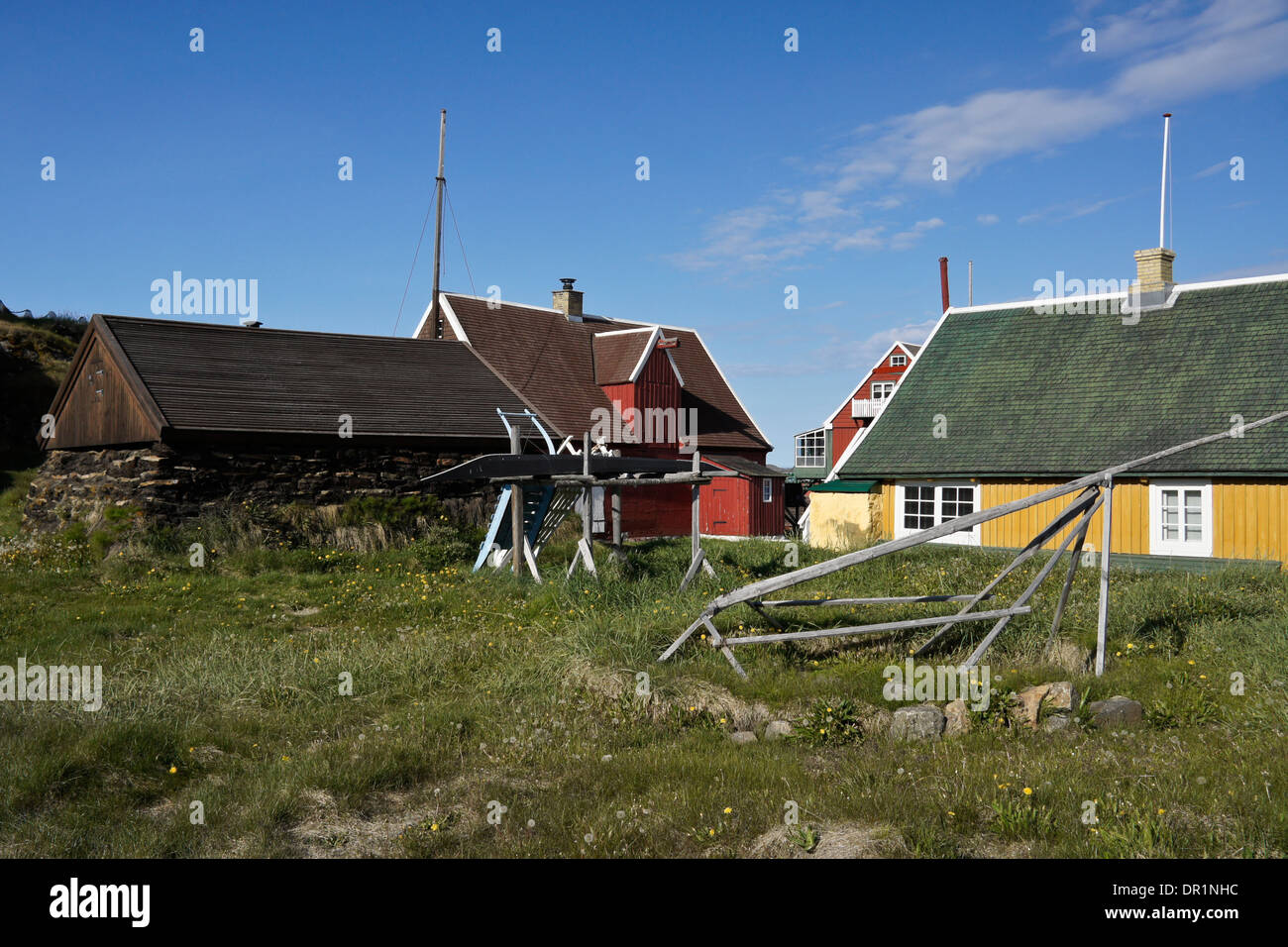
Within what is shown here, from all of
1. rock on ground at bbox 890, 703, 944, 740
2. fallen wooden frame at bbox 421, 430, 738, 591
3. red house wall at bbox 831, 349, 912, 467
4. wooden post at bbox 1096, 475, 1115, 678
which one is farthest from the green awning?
red house wall at bbox 831, 349, 912, 467

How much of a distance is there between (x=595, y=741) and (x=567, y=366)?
24327mm

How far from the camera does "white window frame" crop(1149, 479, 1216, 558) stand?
18.2m

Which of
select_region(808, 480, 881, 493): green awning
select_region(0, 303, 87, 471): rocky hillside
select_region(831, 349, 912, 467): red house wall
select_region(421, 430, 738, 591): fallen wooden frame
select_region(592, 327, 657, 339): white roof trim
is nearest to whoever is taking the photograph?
select_region(421, 430, 738, 591): fallen wooden frame

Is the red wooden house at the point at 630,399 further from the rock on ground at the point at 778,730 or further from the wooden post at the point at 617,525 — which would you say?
the rock on ground at the point at 778,730

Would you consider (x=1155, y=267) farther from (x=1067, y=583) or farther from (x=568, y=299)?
(x=568, y=299)

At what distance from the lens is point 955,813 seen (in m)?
6.14

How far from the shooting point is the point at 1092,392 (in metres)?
21.2

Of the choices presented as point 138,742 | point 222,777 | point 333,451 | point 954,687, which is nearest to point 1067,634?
point 954,687

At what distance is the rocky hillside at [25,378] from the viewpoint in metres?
30.3

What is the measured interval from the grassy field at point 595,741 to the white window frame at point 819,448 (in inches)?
1474

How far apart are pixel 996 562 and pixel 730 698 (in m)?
8.82

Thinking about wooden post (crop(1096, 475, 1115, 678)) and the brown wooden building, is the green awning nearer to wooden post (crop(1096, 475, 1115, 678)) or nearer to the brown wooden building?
the brown wooden building

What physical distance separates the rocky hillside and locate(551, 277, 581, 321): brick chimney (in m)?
17.2
